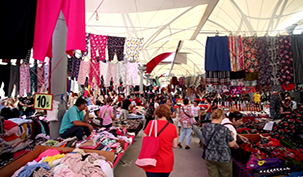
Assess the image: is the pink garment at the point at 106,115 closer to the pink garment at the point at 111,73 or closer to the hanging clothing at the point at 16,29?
the pink garment at the point at 111,73

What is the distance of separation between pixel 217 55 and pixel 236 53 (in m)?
0.60

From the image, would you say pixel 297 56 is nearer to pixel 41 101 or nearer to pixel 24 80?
pixel 41 101

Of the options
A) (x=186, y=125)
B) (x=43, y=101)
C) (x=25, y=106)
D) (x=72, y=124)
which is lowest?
(x=186, y=125)

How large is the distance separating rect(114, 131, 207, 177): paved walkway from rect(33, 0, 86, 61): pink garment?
3.34 m

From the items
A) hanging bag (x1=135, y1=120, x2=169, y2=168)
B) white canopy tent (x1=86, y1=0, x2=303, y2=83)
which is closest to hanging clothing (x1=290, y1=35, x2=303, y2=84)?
white canopy tent (x1=86, y1=0, x2=303, y2=83)

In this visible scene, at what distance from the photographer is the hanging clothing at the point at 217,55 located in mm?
5158

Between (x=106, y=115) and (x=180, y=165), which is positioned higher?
(x=106, y=115)

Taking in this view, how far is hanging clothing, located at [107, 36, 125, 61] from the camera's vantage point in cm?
633

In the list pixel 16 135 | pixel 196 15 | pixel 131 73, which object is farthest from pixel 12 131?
pixel 196 15

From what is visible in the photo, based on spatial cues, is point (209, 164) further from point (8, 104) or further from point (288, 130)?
point (8, 104)

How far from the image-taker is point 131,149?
21.4 feet

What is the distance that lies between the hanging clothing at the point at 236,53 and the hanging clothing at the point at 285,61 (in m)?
0.94

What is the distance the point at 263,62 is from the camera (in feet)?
16.9

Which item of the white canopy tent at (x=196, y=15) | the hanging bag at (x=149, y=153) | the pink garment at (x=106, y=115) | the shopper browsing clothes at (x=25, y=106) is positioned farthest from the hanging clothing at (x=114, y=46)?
the shopper browsing clothes at (x=25, y=106)
